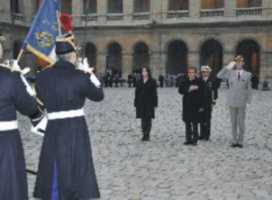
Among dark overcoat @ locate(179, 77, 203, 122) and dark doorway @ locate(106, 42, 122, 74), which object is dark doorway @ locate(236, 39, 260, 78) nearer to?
dark doorway @ locate(106, 42, 122, 74)

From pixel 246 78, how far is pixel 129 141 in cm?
293

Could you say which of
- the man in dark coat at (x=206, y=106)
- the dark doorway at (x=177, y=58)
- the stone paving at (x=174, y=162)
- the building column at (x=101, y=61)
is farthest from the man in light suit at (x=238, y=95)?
the building column at (x=101, y=61)

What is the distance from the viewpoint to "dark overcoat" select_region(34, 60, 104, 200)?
18.0 ft

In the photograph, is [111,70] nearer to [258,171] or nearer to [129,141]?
[129,141]

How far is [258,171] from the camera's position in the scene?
28.8 feet

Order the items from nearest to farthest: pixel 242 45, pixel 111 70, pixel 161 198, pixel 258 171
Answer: pixel 161 198 → pixel 258 171 → pixel 242 45 → pixel 111 70

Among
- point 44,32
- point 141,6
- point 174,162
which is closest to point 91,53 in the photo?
point 141,6

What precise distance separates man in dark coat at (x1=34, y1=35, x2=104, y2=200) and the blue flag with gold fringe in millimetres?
1780

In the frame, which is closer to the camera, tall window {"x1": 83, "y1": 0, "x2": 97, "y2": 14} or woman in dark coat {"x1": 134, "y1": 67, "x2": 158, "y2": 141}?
woman in dark coat {"x1": 134, "y1": 67, "x2": 158, "y2": 141}

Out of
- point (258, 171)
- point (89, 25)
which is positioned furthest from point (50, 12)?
point (89, 25)

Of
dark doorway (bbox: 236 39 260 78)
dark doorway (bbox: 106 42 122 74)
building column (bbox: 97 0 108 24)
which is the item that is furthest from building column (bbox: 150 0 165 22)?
dark doorway (bbox: 236 39 260 78)

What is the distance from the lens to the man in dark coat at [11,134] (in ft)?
15.3

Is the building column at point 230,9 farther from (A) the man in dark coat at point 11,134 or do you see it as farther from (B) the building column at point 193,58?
(A) the man in dark coat at point 11,134

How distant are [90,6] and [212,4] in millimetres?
10553
